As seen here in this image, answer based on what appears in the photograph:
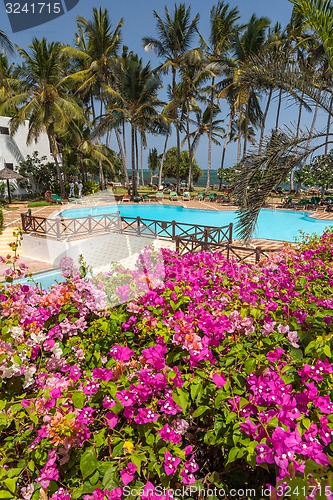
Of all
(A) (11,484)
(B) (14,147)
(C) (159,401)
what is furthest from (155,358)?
(B) (14,147)

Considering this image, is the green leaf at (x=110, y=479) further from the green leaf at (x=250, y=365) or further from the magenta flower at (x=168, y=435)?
A: the green leaf at (x=250, y=365)

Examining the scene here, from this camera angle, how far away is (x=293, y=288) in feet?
9.36

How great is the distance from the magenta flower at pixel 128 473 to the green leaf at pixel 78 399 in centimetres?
32


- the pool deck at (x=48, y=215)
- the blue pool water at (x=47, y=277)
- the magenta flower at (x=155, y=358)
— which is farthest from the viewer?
the pool deck at (x=48, y=215)

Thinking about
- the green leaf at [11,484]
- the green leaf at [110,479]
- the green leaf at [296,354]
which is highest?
the green leaf at [296,354]

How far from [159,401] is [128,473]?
1.03 feet

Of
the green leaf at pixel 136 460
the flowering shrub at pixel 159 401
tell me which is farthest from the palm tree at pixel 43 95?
the green leaf at pixel 136 460

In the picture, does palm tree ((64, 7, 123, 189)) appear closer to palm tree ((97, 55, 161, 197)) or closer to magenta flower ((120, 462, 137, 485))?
palm tree ((97, 55, 161, 197))

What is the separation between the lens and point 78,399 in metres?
1.47

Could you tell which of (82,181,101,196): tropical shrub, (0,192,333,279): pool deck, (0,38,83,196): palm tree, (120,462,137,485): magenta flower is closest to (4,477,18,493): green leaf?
(120,462,137,485): magenta flower

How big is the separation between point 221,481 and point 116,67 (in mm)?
25966

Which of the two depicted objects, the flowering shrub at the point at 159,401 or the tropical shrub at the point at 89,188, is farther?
the tropical shrub at the point at 89,188

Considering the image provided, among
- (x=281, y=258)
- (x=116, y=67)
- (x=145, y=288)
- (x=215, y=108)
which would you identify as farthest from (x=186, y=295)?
(x=215, y=108)

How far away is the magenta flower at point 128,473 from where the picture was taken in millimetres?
1310
